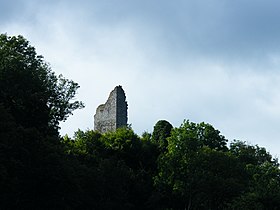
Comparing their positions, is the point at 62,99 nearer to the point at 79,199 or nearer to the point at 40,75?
the point at 40,75

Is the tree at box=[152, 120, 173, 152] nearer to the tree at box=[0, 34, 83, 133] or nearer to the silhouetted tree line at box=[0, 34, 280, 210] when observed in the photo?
the silhouetted tree line at box=[0, 34, 280, 210]

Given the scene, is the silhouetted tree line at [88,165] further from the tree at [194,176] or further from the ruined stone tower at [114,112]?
the ruined stone tower at [114,112]

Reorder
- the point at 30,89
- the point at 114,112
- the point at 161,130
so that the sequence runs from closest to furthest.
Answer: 1. the point at 30,89
2. the point at 161,130
3. the point at 114,112

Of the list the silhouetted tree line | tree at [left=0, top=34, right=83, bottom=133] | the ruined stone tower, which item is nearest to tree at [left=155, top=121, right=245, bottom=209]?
the silhouetted tree line

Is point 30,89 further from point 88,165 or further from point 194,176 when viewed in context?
point 194,176

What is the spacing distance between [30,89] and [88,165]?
569 centimetres

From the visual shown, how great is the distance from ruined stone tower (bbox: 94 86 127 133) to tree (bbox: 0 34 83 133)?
18091 mm

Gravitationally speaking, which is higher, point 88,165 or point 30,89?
point 30,89

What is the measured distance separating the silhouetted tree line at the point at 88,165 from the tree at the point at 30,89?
5cm

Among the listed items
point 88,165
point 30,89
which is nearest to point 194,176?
point 88,165

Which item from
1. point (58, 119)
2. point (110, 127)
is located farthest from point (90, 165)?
point (110, 127)

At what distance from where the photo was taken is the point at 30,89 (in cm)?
3181

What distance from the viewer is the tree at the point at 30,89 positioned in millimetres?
30719

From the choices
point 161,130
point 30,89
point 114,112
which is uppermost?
point 114,112
